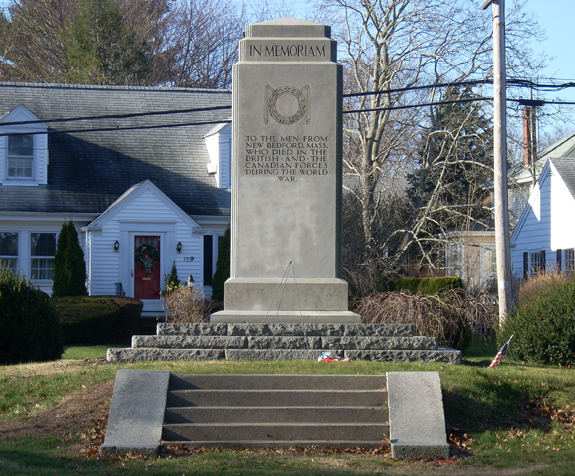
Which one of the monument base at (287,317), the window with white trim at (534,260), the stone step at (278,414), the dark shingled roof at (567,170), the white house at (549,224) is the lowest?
the stone step at (278,414)

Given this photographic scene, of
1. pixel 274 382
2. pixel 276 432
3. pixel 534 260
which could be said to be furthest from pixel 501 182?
pixel 534 260

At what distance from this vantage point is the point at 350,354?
10.7 meters

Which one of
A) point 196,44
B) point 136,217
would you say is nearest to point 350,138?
point 136,217

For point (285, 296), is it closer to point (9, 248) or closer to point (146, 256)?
point (146, 256)

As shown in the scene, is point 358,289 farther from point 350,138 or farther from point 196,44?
point 196,44

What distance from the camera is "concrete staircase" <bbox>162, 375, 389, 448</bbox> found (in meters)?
8.24

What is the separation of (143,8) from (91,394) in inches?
1377

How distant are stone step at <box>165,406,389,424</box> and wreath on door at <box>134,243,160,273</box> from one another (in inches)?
633

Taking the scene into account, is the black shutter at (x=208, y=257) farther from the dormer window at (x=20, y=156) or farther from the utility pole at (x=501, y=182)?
the utility pole at (x=501, y=182)

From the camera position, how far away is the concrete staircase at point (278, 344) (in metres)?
10.6

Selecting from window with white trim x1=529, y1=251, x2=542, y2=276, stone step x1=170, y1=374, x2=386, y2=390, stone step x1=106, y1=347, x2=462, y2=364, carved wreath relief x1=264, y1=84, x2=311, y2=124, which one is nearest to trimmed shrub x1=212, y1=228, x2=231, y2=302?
window with white trim x1=529, y1=251, x2=542, y2=276

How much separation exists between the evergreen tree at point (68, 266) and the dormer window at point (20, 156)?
299 cm

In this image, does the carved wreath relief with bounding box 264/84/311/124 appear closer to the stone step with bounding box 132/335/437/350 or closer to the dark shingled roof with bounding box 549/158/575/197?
the stone step with bounding box 132/335/437/350

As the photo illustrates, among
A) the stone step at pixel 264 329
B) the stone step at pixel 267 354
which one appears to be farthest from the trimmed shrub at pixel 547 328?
the stone step at pixel 264 329
